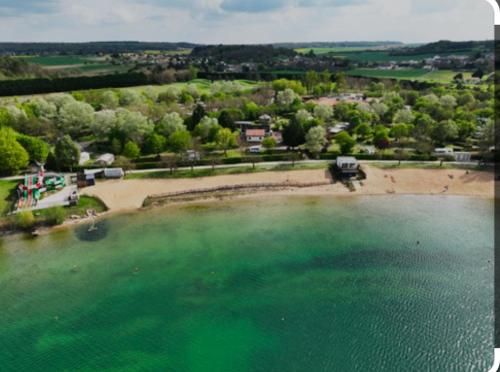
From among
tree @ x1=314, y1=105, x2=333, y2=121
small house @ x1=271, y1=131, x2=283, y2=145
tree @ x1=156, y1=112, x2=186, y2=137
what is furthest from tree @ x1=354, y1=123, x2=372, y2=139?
tree @ x1=156, y1=112, x2=186, y2=137

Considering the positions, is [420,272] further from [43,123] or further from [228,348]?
[43,123]

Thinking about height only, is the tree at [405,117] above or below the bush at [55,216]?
above

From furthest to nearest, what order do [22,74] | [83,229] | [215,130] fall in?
1. [22,74]
2. [215,130]
3. [83,229]

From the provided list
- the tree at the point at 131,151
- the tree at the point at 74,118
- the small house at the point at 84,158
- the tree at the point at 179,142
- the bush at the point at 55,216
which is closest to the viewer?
the bush at the point at 55,216

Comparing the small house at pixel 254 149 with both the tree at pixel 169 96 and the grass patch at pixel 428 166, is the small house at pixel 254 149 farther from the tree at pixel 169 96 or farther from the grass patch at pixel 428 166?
the tree at pixel 169 96

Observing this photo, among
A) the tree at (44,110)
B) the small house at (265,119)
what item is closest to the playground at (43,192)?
the tree at (44,110)

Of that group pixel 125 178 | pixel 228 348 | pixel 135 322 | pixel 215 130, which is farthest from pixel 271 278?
pixel 215 130
